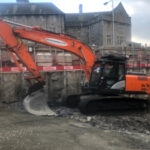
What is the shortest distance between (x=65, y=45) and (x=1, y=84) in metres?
4.00

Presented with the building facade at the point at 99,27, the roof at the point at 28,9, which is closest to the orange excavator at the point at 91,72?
the roof at the point at 28,9

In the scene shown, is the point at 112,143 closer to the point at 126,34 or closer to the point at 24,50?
the point at 24,50

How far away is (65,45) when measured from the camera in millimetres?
7535

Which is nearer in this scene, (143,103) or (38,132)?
(38,132)

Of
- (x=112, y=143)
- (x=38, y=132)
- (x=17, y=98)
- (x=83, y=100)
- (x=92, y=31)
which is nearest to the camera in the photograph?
(x=112, y=143)

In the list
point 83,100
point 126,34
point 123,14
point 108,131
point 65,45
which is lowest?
point 108,131

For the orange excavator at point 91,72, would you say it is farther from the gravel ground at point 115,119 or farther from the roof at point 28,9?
the roof at point 28,9

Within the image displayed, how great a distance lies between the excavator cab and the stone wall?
275 centimetres

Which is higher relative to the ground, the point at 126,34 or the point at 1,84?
the point at 126,34

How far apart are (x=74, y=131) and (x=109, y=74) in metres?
2.88

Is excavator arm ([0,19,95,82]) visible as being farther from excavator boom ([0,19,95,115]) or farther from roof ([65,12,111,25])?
roof ([65,12,111,25])

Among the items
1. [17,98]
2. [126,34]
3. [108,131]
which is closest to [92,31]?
[126,34]

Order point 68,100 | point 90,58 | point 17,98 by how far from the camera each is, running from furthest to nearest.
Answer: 1. point 17,98
2. point 68,100
3. point 90,58

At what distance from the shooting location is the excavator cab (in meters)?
7.18
